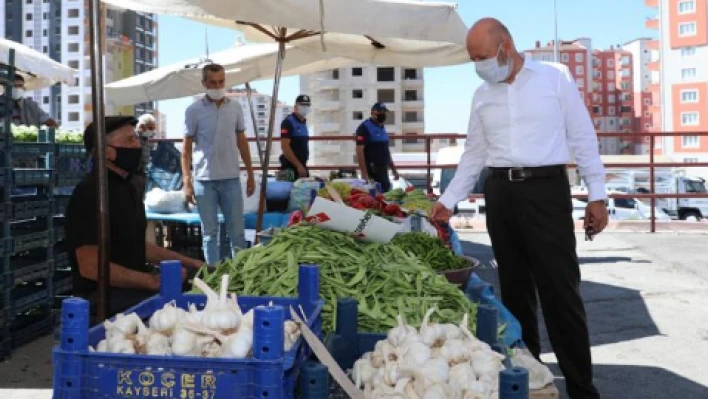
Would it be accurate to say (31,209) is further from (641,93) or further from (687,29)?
(641,93)

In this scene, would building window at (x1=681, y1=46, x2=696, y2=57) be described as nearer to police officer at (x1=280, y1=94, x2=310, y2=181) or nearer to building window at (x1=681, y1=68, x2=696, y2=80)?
building window at (x1=681, y1=68, x2=696, y2=80)

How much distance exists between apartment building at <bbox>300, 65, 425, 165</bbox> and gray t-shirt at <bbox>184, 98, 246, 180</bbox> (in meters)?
93.1

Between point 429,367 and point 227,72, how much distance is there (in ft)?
29.3

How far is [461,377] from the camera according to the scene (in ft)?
6.91

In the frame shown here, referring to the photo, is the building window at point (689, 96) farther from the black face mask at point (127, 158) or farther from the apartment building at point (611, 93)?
the black face mask at point (127, 158)

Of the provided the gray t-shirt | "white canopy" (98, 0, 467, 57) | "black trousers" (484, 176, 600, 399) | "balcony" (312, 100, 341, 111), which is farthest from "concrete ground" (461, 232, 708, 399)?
"balcony" (312, 100, 341, 111)

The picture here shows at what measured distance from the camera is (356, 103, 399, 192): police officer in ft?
34.6

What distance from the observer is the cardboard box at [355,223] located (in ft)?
11.3

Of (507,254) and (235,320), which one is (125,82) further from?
(235,320)

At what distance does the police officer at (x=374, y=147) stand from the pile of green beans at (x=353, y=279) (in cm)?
→ 725

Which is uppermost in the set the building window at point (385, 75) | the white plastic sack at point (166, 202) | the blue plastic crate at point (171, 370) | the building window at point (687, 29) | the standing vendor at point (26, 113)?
the building window at point (687, 29)

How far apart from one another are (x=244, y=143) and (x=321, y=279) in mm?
4843

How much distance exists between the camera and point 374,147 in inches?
417

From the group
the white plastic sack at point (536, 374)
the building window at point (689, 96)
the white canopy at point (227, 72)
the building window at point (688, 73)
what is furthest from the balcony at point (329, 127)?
the white plastic sack at point (536, 374)
